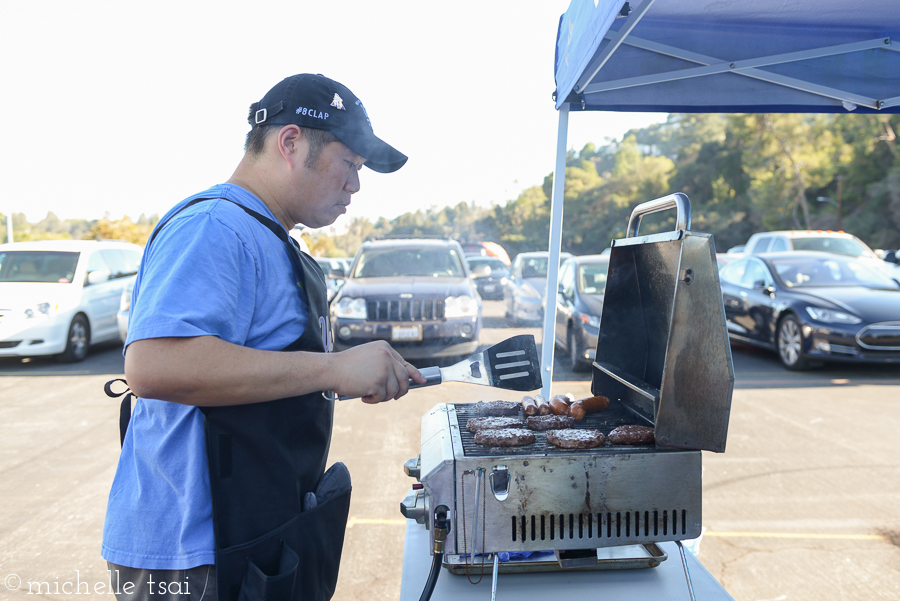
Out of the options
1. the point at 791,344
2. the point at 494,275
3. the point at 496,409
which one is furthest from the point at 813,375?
the point at 494,275

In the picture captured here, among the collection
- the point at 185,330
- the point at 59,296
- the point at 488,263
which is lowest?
the point at 59,296

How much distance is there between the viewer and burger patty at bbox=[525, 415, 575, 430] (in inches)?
71.4

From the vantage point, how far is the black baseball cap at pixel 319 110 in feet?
4.81

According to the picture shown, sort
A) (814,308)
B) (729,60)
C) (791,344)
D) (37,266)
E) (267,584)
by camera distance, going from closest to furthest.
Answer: (267,584), (729,60), (814,308), (791,344), (37,266)

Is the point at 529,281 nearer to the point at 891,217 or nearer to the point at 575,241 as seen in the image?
the point at 891,217

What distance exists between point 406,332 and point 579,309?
7.82 feet

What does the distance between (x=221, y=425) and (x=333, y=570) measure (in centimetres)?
58

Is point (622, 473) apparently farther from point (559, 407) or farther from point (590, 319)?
point (590, 319)

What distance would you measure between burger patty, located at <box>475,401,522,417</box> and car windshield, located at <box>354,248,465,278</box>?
21.2 ft

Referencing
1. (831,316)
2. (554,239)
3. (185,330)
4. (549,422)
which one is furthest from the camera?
(831,316)

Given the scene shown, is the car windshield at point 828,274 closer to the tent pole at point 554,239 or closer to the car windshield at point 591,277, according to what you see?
the car windshield at point 591,277

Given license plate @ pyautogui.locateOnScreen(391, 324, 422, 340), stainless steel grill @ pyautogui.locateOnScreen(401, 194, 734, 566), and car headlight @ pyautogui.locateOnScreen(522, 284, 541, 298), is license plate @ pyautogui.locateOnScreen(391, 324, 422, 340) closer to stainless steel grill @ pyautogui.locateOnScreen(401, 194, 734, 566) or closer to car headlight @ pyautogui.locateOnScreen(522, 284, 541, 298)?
car headlight @ pyautogui.locateOnScreen(522, 284, 541, 298)

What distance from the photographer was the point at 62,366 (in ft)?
28.7

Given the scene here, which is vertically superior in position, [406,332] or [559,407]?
[559,407]
